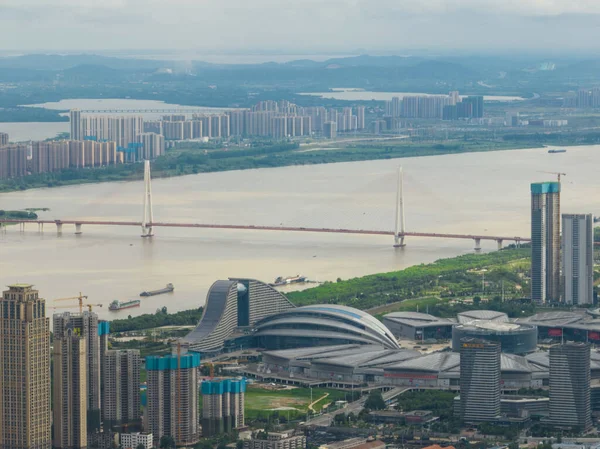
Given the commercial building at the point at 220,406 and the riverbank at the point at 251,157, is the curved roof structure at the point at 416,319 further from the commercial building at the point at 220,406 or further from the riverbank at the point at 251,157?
→ the riverbank at the point at 251,157

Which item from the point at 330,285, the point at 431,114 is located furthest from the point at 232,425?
the point at 431,114

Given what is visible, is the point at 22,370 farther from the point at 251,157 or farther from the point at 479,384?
the point at 251,157

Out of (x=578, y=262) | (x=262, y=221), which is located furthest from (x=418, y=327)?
(x=262, y=221)

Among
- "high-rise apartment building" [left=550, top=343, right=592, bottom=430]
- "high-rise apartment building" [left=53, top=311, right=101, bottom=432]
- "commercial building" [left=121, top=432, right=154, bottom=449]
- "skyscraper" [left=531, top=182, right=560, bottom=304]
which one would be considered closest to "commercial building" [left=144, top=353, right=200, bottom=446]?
"commercial building" [left=121, top=432, right=154, bottom=449]

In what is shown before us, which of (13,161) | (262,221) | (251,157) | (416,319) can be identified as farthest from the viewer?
(251,157)

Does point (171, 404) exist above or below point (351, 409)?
above

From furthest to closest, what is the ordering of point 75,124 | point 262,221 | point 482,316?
point 75,124 → point 262,221 → point 482,316

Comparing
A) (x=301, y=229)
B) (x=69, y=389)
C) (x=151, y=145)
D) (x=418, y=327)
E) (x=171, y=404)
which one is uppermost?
(x=151, y=145)
